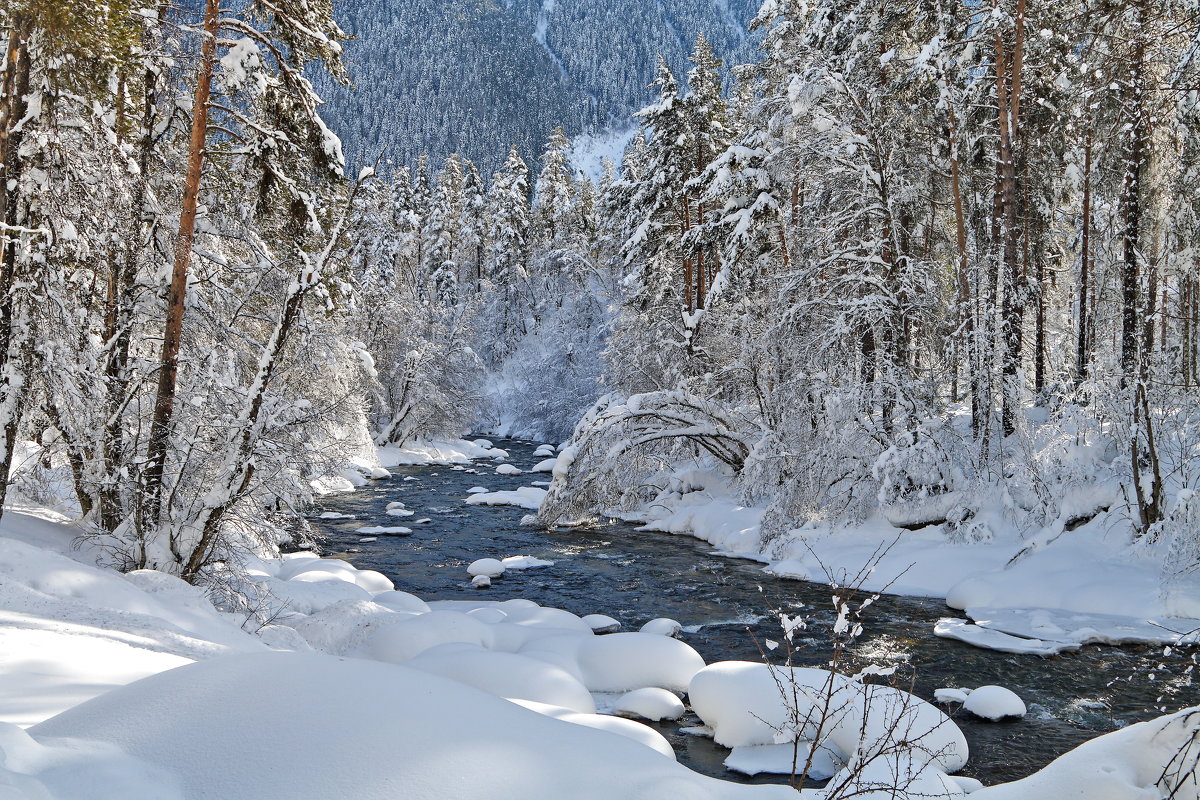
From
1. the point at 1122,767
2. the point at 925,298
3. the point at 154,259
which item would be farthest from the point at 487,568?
the point at 1122,767

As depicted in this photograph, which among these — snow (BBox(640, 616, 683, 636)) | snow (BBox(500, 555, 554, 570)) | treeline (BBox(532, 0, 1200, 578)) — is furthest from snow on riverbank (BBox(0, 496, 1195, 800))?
snow (BBox(500, 555, 554, 570))

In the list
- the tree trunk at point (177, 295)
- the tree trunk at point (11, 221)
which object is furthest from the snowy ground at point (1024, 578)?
the tree trunk at point (11, 221)

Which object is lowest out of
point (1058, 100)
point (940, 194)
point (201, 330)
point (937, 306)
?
point (201, 330)

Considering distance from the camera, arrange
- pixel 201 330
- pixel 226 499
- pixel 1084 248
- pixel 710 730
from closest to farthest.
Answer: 1. pixel 710 730
2. pixel 226 499
3. pixel 201 330
4. pixel 1084 248

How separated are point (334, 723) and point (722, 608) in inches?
368

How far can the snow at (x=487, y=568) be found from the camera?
14.1 meters

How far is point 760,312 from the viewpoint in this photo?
19109 mm

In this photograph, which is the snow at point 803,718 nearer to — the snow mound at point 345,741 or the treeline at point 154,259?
the snow mound at point 345,741

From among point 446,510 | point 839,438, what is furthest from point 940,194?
point 446,510

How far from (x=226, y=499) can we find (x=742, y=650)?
6770mm

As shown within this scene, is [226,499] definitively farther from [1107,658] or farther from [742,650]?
[1107,658]

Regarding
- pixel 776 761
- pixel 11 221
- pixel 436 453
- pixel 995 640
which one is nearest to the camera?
pixel 776 761

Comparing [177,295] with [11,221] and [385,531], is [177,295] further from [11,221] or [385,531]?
[385,531]

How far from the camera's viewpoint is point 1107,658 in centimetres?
934
